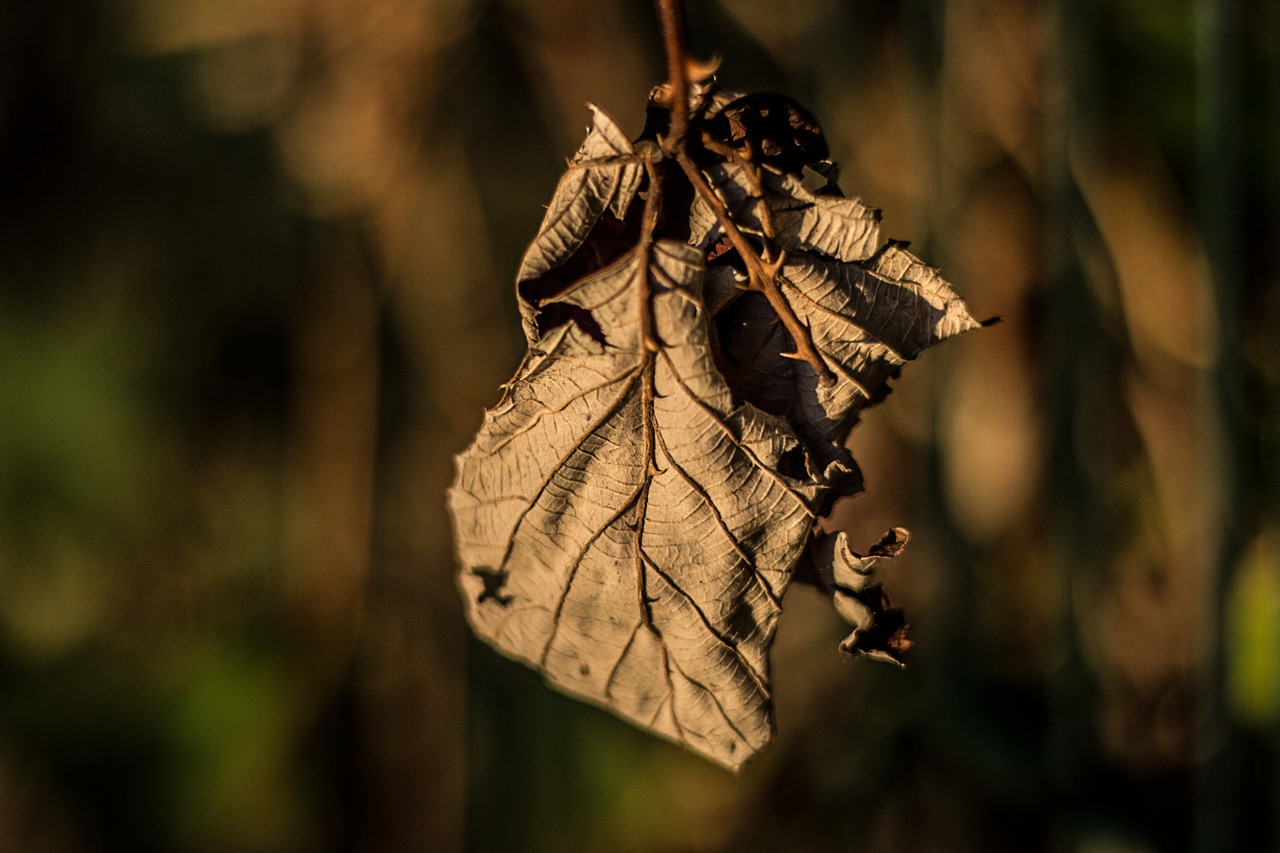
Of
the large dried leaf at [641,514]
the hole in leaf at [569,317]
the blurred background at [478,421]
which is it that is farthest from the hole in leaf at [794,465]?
the blurred background at [478,421]

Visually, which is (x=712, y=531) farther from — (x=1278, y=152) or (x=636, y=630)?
(x=1278, y=152)

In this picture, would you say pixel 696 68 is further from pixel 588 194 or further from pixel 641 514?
pixel 641 514

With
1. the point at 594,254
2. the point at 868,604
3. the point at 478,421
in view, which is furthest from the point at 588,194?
the point at 478,421

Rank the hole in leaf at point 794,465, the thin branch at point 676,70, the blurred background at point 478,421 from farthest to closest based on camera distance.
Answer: the blurred background at point 478,421 < the hole in leaf at point 794,465 < the thin branch at point 676,70

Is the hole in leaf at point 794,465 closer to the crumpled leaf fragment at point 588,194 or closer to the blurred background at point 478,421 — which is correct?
the crumpled leaf fragment at point 588,194

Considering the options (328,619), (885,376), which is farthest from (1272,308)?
(328,619)
